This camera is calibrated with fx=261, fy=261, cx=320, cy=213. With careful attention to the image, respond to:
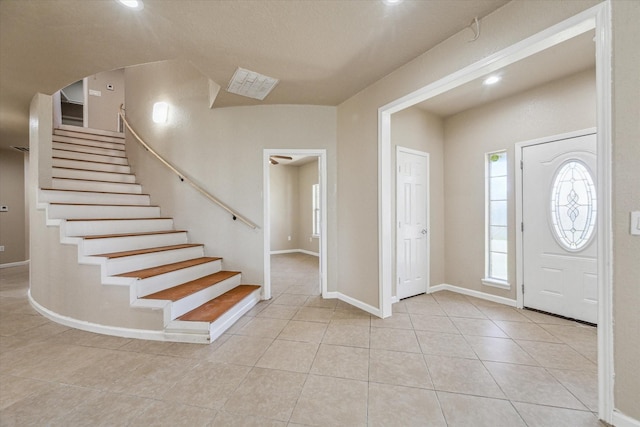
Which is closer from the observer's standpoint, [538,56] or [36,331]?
[538,56]

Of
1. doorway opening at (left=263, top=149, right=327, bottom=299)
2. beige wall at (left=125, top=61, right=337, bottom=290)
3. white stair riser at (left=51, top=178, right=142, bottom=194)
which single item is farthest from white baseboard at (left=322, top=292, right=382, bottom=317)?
white stair riser at (left=51, top=178, right=142, bottom=194)

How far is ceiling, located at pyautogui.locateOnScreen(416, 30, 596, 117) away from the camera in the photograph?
235cm

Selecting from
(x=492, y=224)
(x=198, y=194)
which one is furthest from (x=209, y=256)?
(x=492, y=224)

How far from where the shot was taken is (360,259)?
327 cm

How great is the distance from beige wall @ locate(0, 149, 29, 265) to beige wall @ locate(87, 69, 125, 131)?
1676 millimetres

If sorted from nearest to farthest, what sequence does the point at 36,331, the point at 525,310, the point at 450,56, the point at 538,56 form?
the point at 450,56, the point at 538,56, the point at 36,331, the point at 525,310

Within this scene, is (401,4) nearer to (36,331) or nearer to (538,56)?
(538,56)

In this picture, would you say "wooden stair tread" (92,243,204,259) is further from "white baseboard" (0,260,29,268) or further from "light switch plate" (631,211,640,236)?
"white baseboard" (0,260,29,268)

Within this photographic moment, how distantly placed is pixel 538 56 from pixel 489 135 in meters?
1.16

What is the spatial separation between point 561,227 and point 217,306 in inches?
153

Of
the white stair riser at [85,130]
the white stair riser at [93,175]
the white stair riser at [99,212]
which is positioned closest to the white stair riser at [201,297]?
the white stair riser at [99,212]

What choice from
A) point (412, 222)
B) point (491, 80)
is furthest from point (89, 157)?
point (491, 80)

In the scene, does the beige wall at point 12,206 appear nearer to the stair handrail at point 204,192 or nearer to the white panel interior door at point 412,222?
the stair handrail at point 204,192

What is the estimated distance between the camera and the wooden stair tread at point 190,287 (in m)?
2.53
